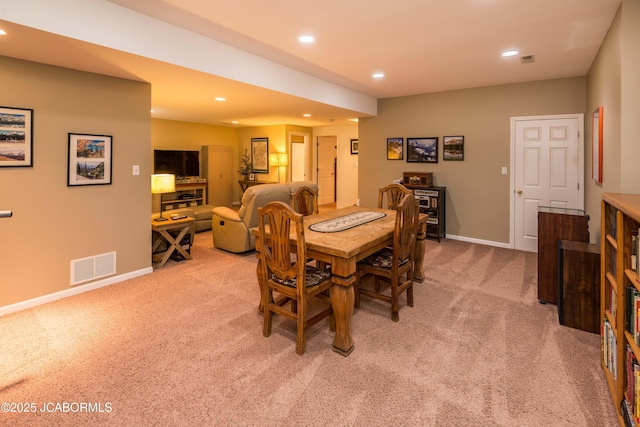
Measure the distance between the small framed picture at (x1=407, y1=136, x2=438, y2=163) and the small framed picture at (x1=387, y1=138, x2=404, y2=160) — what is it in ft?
0.47

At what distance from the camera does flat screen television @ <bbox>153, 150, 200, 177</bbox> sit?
724 cm

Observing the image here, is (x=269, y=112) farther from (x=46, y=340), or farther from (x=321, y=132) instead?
(x=46, y=340)

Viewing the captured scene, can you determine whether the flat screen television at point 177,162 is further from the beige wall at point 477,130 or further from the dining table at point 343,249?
the dining table at point 343,249

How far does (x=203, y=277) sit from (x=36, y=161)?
6.40ft

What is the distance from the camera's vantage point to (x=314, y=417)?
1.80 metres

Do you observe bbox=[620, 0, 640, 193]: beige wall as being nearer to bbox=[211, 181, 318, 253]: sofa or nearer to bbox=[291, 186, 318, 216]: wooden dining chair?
bbox=[291, 186, 318, 216]: wooden dining chair

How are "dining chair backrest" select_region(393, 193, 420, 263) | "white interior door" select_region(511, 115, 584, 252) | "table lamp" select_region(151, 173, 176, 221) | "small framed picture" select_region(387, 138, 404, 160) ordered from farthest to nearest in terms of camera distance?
1. "small framed picture" select_region(387, 138, 404, 160)
2. "white interior door" select_region(511, 115, 584, 252)
3. "table lamp" select_region(151, 173, 176, 221)
4. "dining chair backrest" select_region(393, 193, 420, 263)

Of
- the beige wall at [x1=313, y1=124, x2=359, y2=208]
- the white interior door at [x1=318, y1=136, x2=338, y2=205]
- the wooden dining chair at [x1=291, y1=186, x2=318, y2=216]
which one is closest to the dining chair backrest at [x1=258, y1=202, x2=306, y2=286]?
the wooden dining chair at [x1=291, y1=186, x2=318, y2=216]

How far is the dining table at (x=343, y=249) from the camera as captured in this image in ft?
7.70

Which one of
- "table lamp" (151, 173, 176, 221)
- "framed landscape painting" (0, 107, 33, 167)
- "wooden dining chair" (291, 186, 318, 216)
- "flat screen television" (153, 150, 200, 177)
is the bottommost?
"wooden dining chair" (291, 186, 318, 216)

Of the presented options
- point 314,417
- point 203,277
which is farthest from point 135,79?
point 314,417

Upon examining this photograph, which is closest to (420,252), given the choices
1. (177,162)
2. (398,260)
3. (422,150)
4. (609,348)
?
(398,260)

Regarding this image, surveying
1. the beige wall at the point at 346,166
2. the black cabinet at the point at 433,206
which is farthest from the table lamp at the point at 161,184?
the beige wall at the point at 346,166

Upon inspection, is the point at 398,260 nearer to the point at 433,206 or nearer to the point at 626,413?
the point at 626,413
